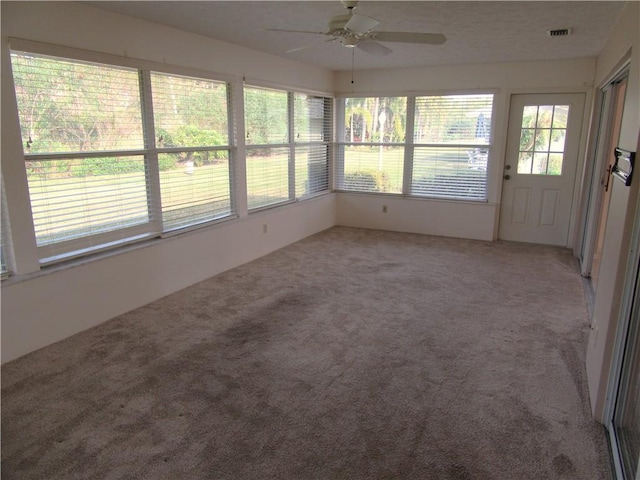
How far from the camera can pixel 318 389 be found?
257 cm

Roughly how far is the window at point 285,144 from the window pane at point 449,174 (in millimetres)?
1434

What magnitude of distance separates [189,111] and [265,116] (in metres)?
1.26

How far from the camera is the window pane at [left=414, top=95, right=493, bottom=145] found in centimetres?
591

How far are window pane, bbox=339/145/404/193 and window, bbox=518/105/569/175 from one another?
169 centimetres

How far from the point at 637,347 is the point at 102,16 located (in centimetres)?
397

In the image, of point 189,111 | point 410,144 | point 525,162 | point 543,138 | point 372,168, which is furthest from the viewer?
point 372,168

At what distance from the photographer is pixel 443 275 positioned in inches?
182

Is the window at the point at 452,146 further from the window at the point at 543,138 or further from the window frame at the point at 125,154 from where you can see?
the window frame at the point at 125,154

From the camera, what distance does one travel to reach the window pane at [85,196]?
304 cm

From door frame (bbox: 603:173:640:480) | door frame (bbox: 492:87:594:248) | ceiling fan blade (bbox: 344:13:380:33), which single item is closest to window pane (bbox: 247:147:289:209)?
Answer: ceiling fan blade (bbox: 344:13:380:33)

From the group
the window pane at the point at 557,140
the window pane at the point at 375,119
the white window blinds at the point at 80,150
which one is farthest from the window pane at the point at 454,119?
the white window blinds at the point at 80,150

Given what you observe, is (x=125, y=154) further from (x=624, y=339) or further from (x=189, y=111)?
(x=624, y=339)

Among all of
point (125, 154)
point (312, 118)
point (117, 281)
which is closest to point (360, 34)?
point (125, 154)

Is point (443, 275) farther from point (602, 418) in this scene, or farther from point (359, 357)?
point (602, 418)
